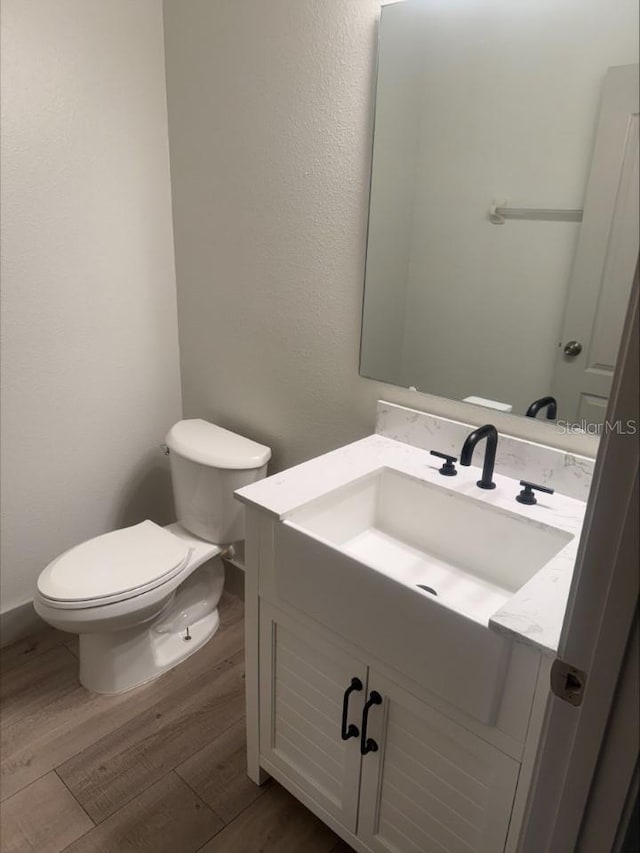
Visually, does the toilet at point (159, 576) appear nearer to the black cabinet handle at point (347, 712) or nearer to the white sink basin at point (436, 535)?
the white sink basin at point (436, 535)

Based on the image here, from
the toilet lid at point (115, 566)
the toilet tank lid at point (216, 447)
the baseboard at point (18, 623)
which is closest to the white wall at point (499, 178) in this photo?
the toilet tank lid at point (216, 447)

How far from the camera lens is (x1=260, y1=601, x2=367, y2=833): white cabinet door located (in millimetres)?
1248

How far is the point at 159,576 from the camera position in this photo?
1.74 m

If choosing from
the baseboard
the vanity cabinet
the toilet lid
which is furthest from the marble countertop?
the baseboard

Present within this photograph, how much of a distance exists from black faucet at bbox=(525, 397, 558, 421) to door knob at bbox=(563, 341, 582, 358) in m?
0.11

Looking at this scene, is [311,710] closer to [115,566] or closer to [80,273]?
[115,566]

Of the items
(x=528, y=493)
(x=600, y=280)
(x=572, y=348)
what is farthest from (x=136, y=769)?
(x=600, y=280)

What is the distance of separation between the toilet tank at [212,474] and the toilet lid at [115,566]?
106 mm

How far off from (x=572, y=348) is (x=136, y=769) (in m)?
1.56

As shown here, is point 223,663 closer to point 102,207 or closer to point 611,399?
point 102,207

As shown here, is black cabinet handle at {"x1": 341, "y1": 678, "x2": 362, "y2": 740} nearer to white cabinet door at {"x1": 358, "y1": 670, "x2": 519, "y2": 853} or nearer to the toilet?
white cabinet door at {"x1": 358, "y1": 670, "x2": 519, "y2": 853}

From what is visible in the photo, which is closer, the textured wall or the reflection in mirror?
the reflection in mirror

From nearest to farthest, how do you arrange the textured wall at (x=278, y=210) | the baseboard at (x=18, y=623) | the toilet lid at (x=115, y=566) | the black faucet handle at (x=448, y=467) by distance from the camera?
1. the black faucet handle at (x=448, y=467)
2. the textured wall at (x=278, y=210)
3. the toilet lid at (x=115, y=566)
4. the baseboard at (x=18, y=623)

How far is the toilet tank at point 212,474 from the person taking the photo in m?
1.86
